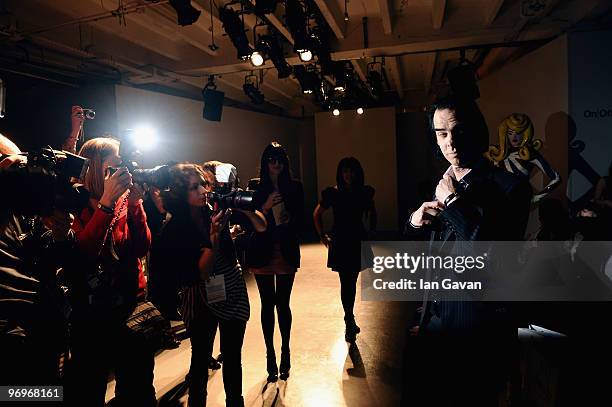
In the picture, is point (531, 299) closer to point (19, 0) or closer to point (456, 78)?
point (456, 78)

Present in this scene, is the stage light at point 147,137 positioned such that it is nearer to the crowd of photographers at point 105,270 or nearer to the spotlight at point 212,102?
the spotlight at point 212,102

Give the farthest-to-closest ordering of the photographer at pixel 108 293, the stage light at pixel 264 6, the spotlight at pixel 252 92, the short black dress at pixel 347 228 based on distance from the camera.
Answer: the spotlight at pixel 252 92 < the stage light at pixel 264 6 < the short black dress at pixel 347 228 < the photographer at pixel 108 293

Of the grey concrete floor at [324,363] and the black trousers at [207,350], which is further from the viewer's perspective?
the grey concrete floor at [324,363]

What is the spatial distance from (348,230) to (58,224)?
213cm

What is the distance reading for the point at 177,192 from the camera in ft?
5.79

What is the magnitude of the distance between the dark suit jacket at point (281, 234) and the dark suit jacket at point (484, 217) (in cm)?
129

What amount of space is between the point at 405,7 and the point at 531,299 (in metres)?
3.62

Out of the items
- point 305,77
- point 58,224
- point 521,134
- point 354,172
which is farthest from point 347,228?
point 305,77

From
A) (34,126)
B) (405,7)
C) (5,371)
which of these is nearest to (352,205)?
(5,371)

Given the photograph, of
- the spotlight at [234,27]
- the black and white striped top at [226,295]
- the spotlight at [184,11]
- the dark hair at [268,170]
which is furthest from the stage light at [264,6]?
the black and white striped top at [226,295]

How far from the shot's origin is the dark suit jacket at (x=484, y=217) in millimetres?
1272

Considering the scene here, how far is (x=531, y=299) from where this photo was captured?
249cm

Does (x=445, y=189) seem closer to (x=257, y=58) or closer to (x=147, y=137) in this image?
(x=257, y=58)

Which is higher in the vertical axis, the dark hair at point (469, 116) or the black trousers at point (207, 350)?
the dark hair at point (469, 116)
